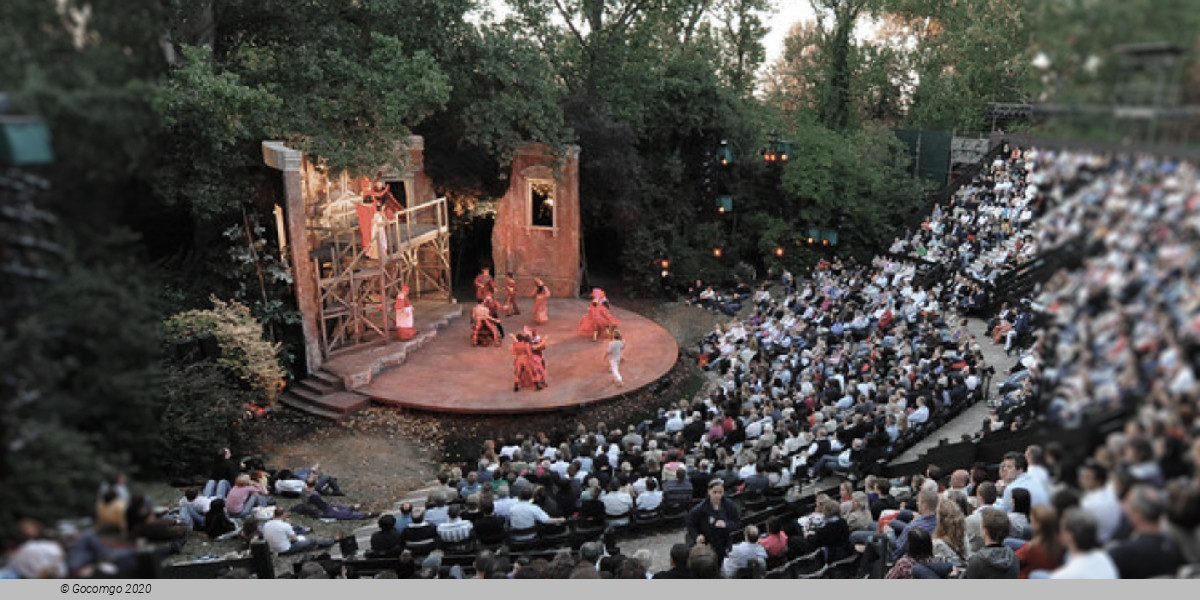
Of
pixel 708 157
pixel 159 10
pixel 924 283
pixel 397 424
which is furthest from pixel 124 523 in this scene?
pixel 708 157

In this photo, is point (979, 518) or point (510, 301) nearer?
point (979, 518)

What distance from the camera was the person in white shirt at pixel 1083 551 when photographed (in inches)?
79.8

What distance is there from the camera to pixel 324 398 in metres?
14.5

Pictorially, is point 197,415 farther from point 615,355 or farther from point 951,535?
point 951,535

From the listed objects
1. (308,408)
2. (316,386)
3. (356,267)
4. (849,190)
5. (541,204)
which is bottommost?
(308,408)

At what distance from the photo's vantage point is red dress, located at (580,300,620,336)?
17.9 metres

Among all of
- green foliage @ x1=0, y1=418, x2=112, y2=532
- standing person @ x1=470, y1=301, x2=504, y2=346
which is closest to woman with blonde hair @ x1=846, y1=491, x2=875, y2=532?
green foliage @ x1=0, y1=418, x2=112, y2=532

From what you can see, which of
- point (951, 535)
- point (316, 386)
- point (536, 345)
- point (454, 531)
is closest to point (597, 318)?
point (536, 345)

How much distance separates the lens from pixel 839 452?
10562mm

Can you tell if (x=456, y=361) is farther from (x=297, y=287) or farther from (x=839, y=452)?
(x=839, y=452)

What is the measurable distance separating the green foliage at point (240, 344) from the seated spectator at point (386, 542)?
20.7 ft

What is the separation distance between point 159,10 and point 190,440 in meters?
10.1

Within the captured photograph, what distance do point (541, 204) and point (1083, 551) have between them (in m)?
20.4

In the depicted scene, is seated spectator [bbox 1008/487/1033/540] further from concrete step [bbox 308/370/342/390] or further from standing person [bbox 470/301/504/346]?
standing person [bbox 470/301/504/346]
